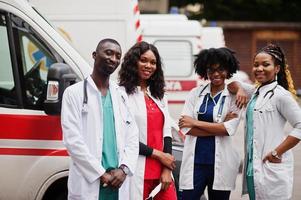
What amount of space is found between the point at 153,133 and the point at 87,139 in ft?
2.48

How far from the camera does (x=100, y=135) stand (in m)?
4.76

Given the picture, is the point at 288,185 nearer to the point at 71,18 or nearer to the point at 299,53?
the point at 71,18

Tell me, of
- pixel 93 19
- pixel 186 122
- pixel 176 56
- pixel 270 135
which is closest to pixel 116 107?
pixel 186 122

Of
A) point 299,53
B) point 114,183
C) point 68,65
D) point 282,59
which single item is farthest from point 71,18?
point 299,53

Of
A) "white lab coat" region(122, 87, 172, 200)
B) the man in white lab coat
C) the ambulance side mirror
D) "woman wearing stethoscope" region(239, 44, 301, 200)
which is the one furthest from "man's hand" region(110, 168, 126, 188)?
"woman wearing stethoscope" region(239, 44, 301, 200)

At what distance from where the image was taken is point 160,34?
1489cm

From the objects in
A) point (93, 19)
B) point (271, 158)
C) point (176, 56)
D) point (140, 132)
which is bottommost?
point (176, 56)

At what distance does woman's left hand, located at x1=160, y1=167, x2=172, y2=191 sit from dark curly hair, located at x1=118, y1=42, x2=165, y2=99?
1.82 feet

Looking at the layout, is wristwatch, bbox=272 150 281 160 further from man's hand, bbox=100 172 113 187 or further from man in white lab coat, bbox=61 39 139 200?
man's hand, bbox=100 172 113 187

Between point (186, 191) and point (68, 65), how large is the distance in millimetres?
1428

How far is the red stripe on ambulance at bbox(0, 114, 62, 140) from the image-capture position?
19.4 feet

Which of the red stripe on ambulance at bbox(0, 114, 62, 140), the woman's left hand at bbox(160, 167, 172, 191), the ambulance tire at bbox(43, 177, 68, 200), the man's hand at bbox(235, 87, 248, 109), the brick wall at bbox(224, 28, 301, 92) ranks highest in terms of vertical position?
the man's hand at bbox(235, 87, 248, 109)

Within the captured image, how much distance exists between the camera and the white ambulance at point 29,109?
19.5ft

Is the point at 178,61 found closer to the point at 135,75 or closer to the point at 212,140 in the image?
the point at 212,140
